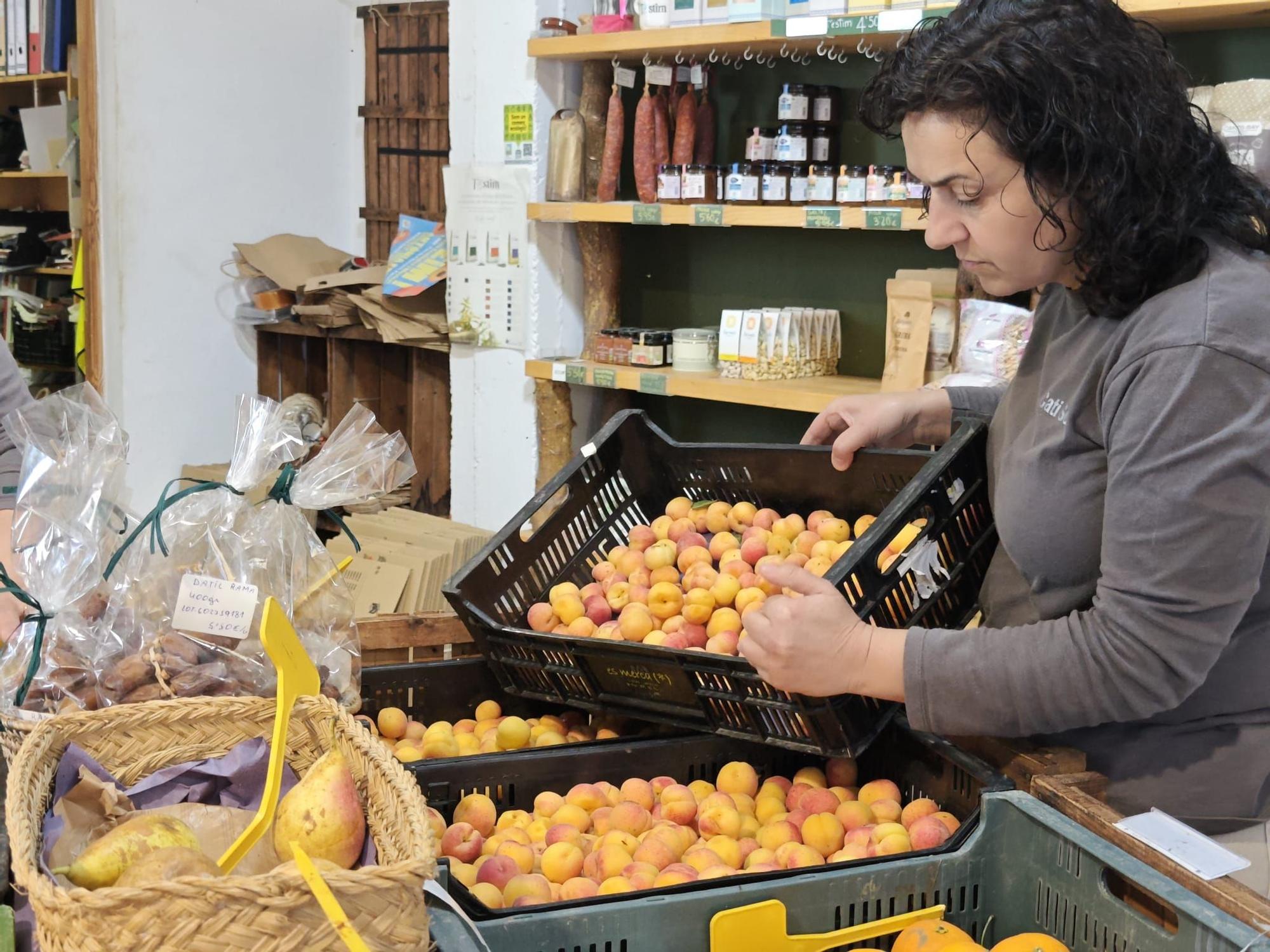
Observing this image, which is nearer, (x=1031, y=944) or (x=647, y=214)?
(x=1031, y=944)

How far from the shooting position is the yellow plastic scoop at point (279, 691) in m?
0.95

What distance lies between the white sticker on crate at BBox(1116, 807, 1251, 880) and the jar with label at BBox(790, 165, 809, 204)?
231cm

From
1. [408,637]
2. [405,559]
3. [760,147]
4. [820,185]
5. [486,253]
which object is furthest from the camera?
[486,253]

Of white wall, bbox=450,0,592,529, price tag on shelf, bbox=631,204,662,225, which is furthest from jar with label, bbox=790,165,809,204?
white wall, bbox=450,0,592,529

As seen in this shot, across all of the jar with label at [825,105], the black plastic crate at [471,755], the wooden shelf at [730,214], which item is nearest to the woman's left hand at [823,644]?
the black plastic crate at [471,755]

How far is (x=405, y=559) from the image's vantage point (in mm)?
3773

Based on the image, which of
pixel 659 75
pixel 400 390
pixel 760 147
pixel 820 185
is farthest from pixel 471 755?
pixel 400 390

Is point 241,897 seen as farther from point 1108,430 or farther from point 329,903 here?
point 1108,430

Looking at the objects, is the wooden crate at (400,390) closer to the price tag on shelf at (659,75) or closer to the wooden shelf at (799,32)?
the wooden shelf at (799,32)

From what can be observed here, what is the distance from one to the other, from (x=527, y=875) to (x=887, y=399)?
2.63 ft

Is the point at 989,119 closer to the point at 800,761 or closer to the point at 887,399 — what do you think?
the point at 887,399

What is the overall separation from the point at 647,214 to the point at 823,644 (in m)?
2.37

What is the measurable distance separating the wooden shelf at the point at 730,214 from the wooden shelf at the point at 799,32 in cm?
40

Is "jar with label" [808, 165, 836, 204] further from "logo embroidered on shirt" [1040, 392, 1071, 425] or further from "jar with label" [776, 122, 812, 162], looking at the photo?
"logo embroidered on shirt" [1040, 392, 1071, 425]
